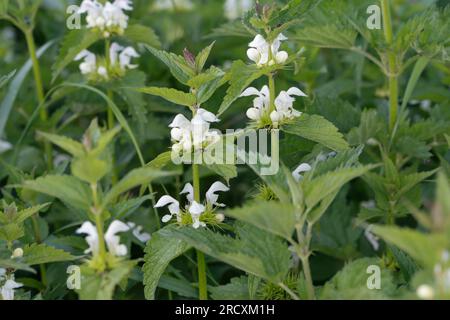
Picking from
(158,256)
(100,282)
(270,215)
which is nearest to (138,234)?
(158,256)

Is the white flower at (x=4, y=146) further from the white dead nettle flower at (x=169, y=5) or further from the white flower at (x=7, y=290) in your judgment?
the white dead nettle flower at (x=169, y=5)

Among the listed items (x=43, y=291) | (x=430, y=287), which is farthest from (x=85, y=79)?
(x=430, y=287)

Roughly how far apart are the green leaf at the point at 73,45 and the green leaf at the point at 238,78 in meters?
0.60

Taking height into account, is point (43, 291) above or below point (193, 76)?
below

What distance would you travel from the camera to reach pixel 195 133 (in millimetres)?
1654

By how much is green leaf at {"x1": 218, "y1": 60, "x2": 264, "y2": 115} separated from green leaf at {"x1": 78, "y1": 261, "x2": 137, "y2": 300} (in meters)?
0.43

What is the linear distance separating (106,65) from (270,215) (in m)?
1.10

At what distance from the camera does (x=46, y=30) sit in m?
3.25

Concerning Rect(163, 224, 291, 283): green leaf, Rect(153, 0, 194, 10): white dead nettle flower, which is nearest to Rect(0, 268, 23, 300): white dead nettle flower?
Rect(163, 224, 291, 283): green leaf

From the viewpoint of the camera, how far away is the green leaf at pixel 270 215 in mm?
1306

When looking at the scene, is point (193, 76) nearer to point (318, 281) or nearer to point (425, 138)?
point (425, 138)

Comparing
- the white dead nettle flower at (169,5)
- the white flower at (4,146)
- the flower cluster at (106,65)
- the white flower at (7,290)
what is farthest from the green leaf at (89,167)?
the white dead nettle flower at (169,5)

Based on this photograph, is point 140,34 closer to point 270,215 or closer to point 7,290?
point 7,290
